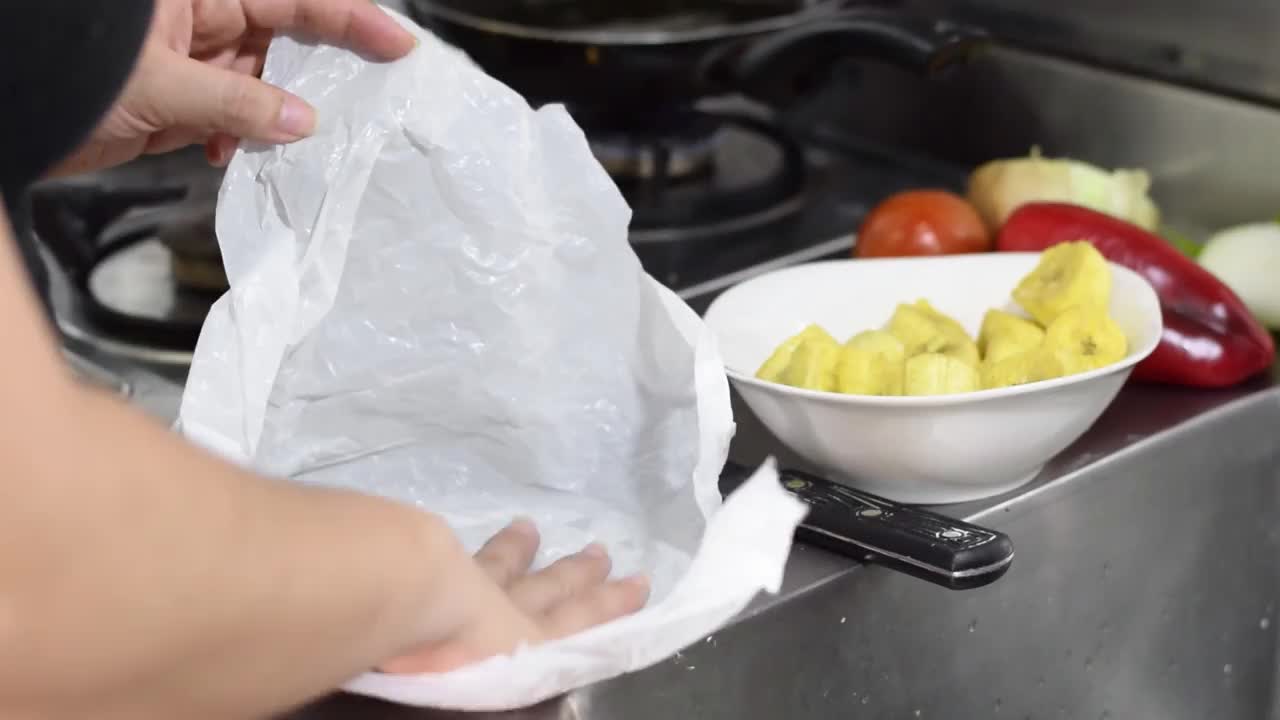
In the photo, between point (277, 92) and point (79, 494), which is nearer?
point (79, 494)

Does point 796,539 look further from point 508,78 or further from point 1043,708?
point 508,78

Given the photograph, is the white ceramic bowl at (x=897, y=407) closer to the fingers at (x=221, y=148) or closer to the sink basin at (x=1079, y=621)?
the sink basin at (x=1079, y=621)

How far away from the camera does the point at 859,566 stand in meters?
0.58

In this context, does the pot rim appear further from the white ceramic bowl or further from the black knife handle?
the black knife handle

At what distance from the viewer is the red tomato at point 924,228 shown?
2.72 ft

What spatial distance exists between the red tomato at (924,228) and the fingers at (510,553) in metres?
0.34

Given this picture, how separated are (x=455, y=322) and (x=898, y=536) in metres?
0.20

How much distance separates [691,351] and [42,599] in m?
0.31

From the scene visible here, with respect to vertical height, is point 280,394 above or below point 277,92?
below

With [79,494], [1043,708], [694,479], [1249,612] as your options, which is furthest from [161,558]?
[1249,612]

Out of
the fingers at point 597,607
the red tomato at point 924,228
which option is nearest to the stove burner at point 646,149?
the red tomato at point 924,228

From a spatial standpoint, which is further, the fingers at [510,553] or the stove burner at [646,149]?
the stove burner at [646,149]

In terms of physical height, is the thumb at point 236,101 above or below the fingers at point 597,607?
above

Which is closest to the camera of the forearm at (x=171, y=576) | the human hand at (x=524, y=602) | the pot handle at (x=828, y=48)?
the forearm at (x=171, y=576)
